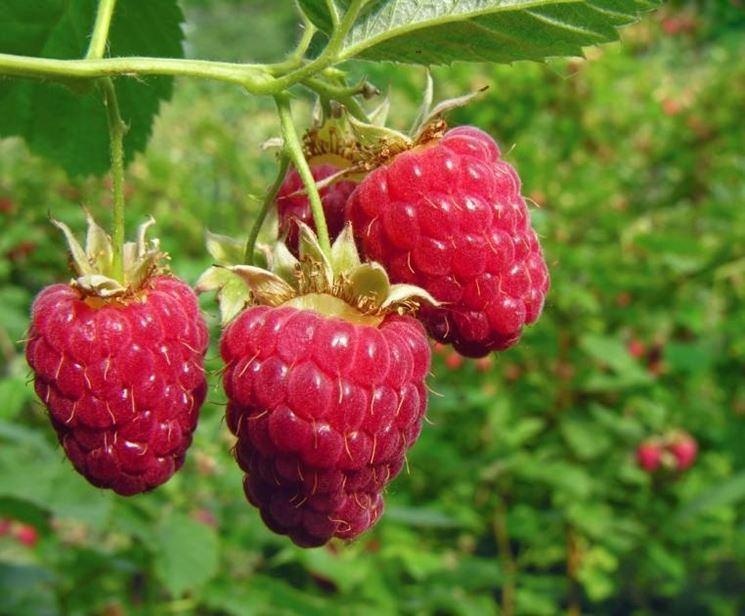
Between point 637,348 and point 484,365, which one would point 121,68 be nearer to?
point 484,365

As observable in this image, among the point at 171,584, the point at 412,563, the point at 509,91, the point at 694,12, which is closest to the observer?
the point at 171,584

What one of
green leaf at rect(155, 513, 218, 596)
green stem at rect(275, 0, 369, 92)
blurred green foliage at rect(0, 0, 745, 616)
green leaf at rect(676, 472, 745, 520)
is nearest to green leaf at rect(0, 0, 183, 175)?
green stem at rect(275, 0, 369, 92)

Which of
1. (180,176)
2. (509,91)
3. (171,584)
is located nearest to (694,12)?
(509,91)

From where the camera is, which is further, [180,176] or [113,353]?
[180,176]

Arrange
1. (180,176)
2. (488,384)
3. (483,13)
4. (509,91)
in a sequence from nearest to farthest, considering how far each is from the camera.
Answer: (483,13)
(488,384)
(509,91)
(180,176)

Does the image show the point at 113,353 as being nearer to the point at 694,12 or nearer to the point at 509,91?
the point at 509,91

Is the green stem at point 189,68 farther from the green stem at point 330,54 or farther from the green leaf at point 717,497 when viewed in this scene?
the green leaf at point 717,497

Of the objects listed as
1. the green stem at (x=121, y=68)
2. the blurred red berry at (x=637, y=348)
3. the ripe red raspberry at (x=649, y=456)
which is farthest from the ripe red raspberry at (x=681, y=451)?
the green stem at (x=121, y=68)
